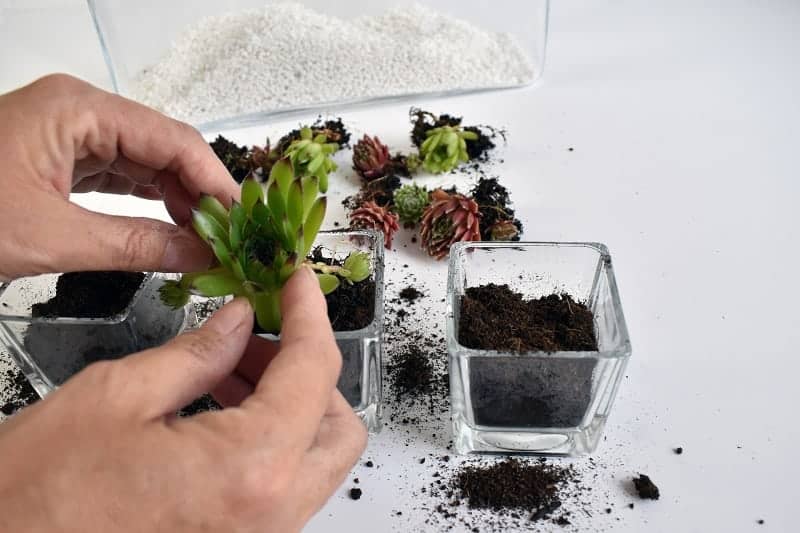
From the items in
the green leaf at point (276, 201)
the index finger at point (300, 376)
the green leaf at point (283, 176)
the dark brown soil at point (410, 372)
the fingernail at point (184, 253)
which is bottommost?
the dark brown soil at point (410, 372)

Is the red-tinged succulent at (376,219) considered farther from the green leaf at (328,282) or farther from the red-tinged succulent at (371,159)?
the green leaf at (328,282)

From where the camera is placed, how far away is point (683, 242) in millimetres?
1234

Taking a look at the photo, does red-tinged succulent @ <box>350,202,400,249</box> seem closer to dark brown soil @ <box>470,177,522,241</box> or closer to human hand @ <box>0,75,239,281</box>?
dark brown soil @ <box>470,177,522,241</box>

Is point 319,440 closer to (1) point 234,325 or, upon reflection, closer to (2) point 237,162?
(1) point 234,325

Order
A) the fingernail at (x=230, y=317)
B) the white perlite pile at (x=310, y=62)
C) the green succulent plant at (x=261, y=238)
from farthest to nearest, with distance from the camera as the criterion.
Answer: the white perlite pile at (x=310, y=62)
the green succulent plant at (x=261, y=238)
the fingernail at (x=230, y=317)

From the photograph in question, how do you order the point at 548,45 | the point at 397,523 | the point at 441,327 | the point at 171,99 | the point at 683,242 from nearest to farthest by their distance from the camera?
the point at 397,523 < the point at 441,327 < the point at 683,242 < the point at 171,99 < the point at 548,45

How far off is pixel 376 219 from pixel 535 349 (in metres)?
0.46

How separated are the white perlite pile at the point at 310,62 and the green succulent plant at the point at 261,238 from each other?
78 cm

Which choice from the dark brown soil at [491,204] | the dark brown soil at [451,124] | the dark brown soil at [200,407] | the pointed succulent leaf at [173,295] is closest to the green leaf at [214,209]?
the pointed succulent leaf at [173,295]

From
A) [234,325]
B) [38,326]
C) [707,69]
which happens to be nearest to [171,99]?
[38,326]

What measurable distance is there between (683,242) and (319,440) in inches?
32.4

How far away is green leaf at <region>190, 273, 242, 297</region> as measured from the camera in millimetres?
792

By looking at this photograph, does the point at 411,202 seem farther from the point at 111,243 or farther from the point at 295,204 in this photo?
the point at 111,243

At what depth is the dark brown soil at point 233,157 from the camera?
53.4 inches
